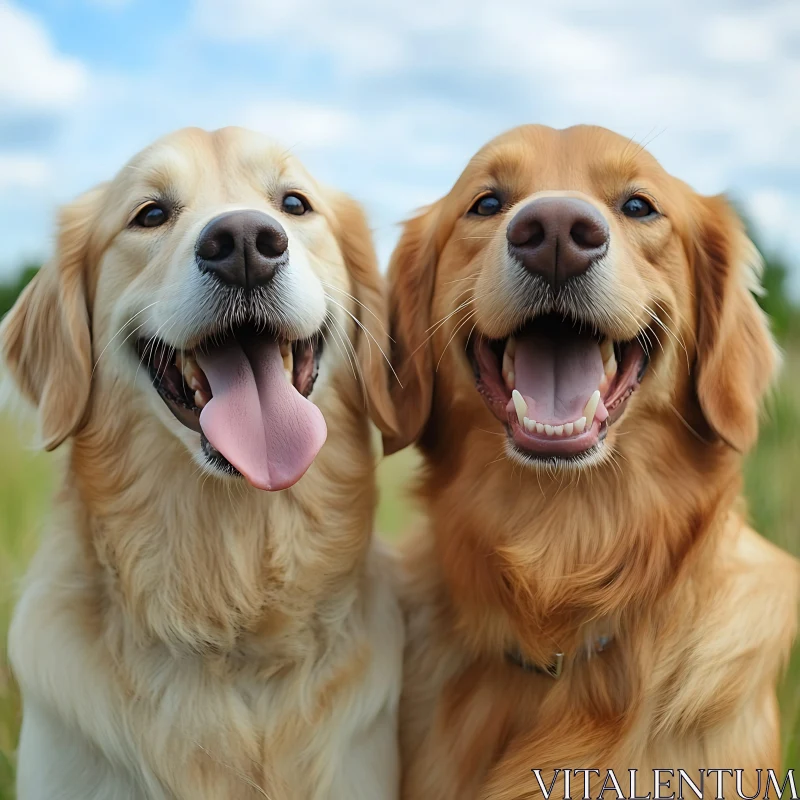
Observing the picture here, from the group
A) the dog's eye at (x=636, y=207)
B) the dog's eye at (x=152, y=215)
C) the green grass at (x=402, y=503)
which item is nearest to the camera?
the dog's eye at (x=152, y=215)

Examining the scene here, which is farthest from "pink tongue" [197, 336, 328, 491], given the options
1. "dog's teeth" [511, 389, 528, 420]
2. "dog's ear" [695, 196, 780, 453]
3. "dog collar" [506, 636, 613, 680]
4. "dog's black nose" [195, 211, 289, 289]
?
"dog's ear" [695, 196, 780, 453]

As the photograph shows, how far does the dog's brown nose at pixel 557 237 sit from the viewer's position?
8.29 ft

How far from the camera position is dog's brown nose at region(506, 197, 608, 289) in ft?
8.29

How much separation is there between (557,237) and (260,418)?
96 cm

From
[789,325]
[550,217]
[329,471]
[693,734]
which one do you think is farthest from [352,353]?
→ [789,325]

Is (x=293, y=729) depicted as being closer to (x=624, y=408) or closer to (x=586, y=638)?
(x=586, y=638)

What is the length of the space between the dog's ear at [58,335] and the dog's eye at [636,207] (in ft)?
5.46

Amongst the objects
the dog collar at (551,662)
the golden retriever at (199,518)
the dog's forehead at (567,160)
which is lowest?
the dog collar at (551,662)

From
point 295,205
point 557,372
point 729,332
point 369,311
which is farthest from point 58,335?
point 729,332

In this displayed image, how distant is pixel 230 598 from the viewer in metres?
2.70

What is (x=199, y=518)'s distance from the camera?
275cm

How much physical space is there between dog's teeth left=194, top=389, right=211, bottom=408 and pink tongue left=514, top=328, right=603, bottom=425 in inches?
36.0

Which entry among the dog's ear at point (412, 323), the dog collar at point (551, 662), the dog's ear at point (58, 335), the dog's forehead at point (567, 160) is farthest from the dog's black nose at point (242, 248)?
A: the dog collar at point (551, 662)

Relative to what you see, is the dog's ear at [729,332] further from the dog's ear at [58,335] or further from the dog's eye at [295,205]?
the dog's ear at [58,335]
